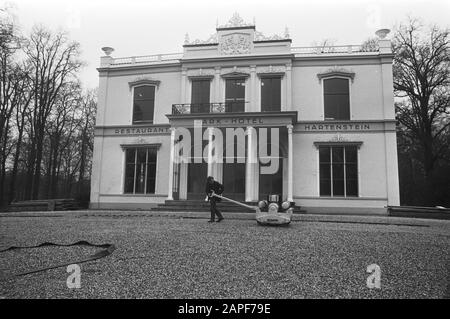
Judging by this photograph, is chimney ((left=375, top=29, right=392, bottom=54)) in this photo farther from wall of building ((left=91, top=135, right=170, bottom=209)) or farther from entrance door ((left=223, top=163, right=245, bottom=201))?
wall of building ((left=91, top=135, right=170, bottom=209))

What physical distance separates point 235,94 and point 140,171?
796 centimetres

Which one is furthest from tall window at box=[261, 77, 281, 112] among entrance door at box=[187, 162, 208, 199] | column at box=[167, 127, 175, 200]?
column at box=[167, 127, 175, 200]

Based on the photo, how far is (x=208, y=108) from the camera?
20734 millimetres

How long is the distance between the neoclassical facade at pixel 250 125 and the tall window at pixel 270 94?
0.06m

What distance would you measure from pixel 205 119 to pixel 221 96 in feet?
7.63

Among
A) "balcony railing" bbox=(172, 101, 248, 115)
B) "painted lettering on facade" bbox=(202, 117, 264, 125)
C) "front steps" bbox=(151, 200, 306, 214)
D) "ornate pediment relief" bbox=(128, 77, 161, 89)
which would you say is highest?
"ornate pediment relief" bbox=(128, 77, 161, 89)

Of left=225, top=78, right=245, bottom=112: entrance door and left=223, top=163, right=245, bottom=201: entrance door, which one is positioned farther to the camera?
left=225, top=78, right=245, bottom=112: entrance door

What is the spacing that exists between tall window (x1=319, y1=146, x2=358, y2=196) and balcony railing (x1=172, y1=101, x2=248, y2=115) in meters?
5.65

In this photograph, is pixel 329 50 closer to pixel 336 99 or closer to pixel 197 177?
pixel 336 99

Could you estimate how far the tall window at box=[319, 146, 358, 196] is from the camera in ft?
63.4

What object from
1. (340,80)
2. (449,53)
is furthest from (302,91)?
(449,53)

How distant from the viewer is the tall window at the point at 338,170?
19312 mm

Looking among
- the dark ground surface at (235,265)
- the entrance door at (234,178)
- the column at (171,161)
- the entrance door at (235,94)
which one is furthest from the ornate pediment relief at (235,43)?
the dark ground surface at (235,265)

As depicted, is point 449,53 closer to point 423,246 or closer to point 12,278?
point 423,246
